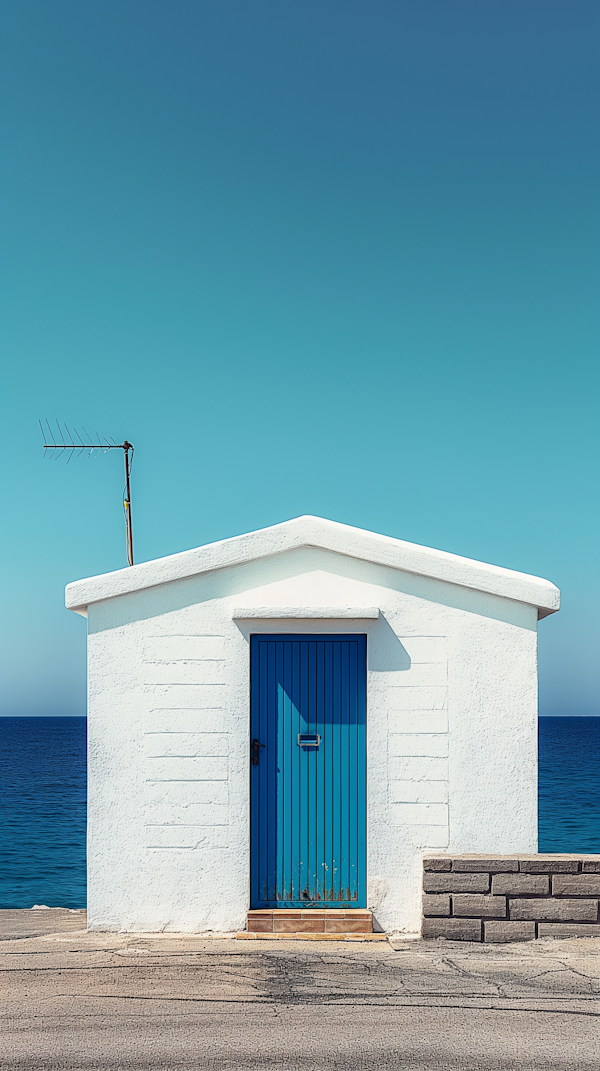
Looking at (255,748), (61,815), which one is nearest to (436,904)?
(255,748)

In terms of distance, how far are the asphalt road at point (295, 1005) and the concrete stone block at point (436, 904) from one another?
232mm

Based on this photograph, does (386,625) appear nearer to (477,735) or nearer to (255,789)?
(477,735)

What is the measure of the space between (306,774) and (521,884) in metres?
1.99

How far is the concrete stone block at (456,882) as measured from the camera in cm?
744

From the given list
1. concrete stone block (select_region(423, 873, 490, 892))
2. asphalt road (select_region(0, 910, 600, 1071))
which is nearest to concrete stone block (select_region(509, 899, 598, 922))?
asphalt road (select_region(0, 910, 600, 1071))

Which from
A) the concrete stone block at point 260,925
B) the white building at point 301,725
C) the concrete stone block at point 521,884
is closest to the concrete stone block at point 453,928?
the white building at point 301,725

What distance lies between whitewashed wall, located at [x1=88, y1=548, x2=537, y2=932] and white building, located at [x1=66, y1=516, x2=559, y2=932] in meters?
0.01

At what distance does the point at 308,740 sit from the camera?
795 centimetres

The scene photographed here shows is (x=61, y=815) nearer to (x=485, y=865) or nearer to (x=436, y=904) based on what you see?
(x=436, y=904)

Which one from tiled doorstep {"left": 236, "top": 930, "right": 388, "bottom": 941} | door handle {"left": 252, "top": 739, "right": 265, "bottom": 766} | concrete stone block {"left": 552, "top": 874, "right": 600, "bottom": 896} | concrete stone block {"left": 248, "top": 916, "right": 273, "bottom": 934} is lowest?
tiled doorstep {"left": 236, "top": 930, "right": 388, "bottom": 941}

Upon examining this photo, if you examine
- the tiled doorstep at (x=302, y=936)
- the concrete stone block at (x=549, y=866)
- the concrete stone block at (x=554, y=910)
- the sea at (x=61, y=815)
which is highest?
the concrete stone block at (x=549, y=866)

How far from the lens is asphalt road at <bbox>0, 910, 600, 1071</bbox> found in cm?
506

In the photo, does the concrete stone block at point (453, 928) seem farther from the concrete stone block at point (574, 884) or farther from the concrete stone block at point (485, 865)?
the concrete stone block at point (574, 884)

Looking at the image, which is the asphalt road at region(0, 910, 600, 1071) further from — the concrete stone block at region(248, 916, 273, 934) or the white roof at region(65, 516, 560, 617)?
the white roof at region(65, 516, 560, 617)
